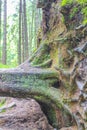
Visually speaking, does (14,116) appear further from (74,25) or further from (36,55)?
(74,25)

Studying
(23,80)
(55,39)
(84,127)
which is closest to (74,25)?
(55,39)

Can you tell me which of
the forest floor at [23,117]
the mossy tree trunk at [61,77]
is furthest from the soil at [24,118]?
the mossy tree trunk at [61,77]

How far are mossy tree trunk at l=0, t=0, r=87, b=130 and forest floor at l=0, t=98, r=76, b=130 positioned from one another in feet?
0.96

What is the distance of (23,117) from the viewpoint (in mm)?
6676

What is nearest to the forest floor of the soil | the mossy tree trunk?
the soil

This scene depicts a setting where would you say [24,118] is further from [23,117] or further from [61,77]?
[61,77]

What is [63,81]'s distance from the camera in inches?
216

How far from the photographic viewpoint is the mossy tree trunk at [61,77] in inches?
198

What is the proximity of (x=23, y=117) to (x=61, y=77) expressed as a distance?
1.69 m

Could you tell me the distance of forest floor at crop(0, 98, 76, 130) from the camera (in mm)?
6138

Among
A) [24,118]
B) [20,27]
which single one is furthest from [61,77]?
[20,27]

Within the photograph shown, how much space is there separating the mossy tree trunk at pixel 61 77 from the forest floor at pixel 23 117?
0.96 feet

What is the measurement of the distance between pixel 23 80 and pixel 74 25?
153 centimetres

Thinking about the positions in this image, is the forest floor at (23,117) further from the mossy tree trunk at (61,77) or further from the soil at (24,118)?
the mossy tree trunk at (61,77)
